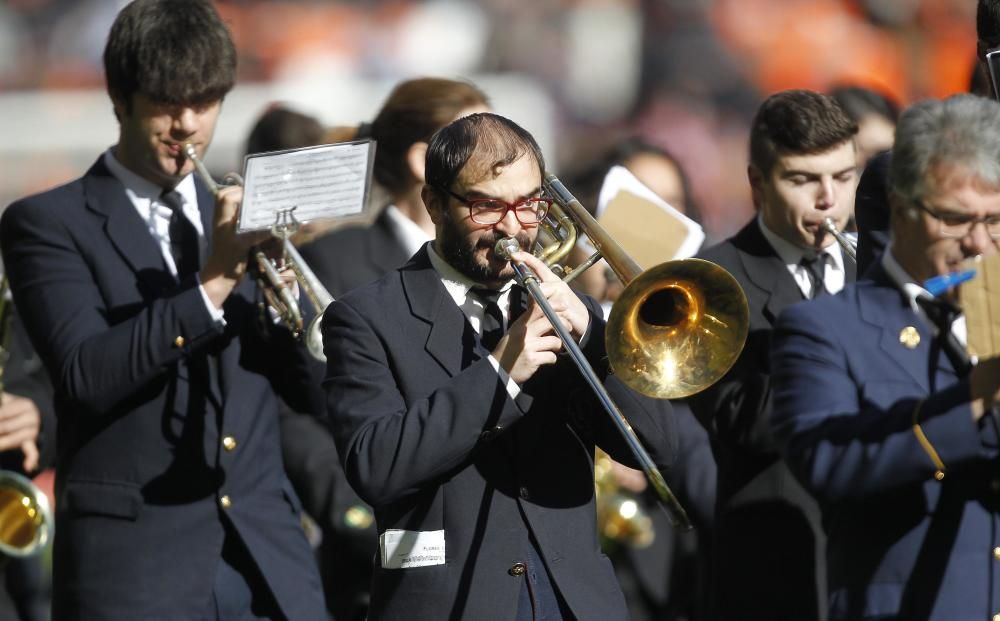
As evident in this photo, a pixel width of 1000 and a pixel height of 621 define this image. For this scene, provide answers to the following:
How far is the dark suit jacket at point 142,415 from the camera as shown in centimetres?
553

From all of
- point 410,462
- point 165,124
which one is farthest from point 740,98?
point 410,462

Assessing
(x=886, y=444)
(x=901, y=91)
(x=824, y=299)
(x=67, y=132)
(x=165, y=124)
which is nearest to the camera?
(x=886, y=444)

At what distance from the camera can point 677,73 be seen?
592 inches

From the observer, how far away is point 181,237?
19.4 ft

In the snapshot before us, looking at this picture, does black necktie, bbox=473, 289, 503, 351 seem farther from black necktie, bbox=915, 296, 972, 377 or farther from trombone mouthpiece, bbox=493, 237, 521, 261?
black necktie, bbox=915, 296, 972, 377

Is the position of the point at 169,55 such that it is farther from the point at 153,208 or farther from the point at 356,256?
the point at 356,256

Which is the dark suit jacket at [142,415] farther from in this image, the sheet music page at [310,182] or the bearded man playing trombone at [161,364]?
the sheet music page at [310,182]

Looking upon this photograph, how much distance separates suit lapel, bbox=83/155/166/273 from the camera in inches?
227

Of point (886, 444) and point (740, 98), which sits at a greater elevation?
point (886, 444)

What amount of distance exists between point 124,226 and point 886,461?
263cm

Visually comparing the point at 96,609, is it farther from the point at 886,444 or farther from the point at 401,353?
the point at 886,444

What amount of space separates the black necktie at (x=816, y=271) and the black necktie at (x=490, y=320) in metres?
1.64

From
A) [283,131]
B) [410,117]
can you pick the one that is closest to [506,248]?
[410,117]

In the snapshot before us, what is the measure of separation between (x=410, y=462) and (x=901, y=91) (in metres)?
11.8
